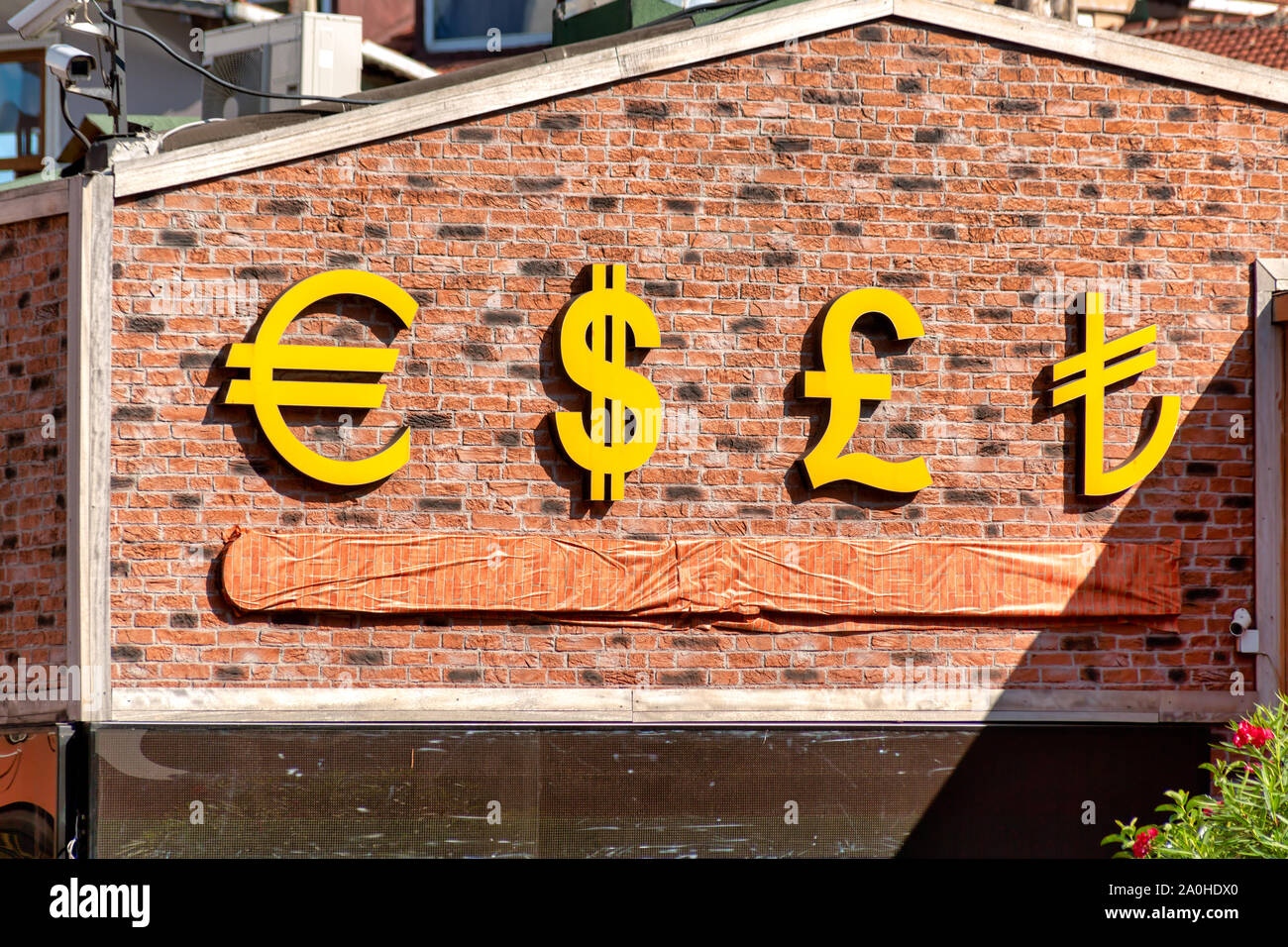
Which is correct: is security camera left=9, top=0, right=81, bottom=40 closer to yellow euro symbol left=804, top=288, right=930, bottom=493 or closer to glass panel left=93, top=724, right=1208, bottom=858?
glass panel left=93, top=724, right=1208, bottom=858

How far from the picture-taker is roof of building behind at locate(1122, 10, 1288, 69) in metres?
17.1

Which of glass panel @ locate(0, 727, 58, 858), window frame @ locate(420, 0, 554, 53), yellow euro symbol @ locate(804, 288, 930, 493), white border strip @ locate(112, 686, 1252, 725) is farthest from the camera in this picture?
window frame @ locate(420, 0, 554, 53)

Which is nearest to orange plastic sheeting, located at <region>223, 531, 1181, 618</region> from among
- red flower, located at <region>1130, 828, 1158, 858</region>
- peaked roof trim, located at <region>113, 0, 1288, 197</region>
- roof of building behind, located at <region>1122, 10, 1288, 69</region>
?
peaked roof trim, located at <region>113, 0, 1288, 197</region>

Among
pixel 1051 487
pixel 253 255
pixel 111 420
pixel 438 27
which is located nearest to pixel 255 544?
pixel 111 420

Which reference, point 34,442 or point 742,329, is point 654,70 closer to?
point 742,329

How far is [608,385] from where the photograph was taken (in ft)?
34.2

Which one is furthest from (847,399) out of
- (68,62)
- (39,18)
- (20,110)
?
(20,110)

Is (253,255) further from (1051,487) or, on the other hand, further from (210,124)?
(1051,487)

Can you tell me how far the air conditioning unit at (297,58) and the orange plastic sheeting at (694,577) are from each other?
17.0ft

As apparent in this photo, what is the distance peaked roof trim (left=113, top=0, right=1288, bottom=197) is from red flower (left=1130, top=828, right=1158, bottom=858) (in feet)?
18.6

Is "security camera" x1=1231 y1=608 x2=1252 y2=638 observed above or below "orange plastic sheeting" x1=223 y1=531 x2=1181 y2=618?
below

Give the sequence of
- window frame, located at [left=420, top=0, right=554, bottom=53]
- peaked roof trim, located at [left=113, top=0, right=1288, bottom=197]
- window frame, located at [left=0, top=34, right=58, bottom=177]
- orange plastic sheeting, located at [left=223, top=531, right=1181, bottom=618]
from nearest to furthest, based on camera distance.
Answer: orange plastic sheeting, located at [left=223, top=531, right=1181, bottom=618] < peaked roof trim, located at [left=113, top=0, right=1288, bottom=197] < window frame, located at [left=0, top=34, right=58, bottom=177] < window frame, located at [left=420, top=0, right=554, bottom=53]

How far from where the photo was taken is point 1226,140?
36.5 ft

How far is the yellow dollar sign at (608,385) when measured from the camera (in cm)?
1041
